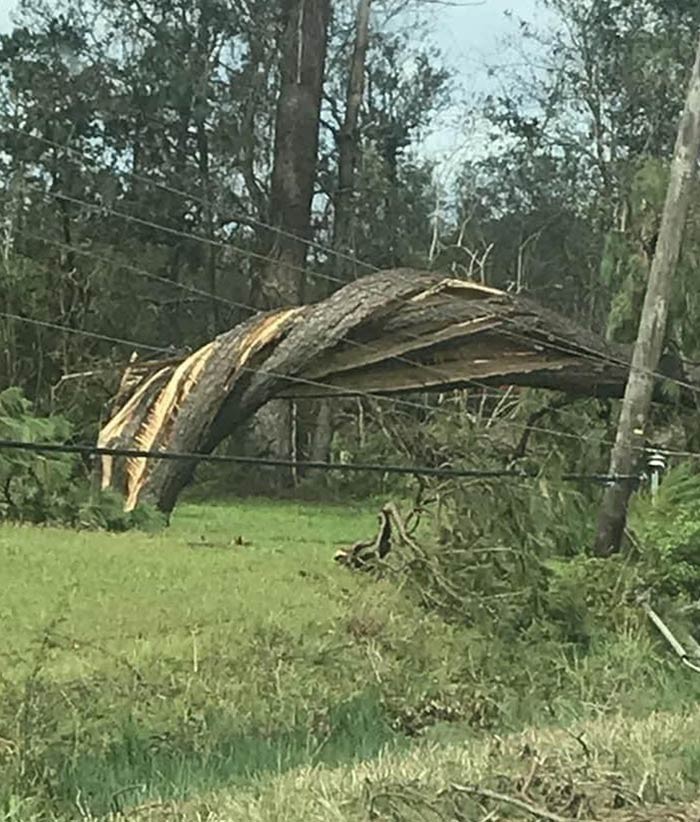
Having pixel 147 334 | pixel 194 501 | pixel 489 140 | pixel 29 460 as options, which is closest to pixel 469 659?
pixel 29 460

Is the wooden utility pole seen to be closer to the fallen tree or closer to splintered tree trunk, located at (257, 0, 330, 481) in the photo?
the fallen tree

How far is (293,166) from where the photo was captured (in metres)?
21.4

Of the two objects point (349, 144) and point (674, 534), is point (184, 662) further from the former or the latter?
point (349, 144)

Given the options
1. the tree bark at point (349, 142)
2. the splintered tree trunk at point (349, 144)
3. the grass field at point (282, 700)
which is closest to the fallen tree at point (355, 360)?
the grass field at point (282, 700)

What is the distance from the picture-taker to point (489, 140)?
33.2 meters

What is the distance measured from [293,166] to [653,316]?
9.56 metres

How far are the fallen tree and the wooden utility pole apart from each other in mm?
1261

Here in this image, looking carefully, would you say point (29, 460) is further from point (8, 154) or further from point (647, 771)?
point (8, 154)

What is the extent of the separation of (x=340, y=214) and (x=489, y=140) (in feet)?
23.4

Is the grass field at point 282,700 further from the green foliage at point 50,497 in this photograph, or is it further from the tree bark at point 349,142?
the tree bark at point 349,142

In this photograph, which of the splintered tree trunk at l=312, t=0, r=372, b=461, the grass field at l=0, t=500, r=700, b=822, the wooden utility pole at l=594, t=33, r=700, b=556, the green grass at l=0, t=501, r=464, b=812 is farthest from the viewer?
the splintered tree trunk at l=312, t=0, r=372, b=461

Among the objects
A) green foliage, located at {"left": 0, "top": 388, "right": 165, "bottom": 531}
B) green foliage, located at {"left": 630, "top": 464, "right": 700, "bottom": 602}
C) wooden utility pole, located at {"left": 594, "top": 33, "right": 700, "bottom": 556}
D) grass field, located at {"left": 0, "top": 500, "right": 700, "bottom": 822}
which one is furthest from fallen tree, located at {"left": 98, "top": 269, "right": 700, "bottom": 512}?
green foliage, located at {"left": 630, "top": 464, "right": 700, "bottom": 602}

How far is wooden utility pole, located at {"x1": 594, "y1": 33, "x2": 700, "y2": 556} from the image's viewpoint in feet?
41.1

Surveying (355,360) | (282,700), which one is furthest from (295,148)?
(282,700)
